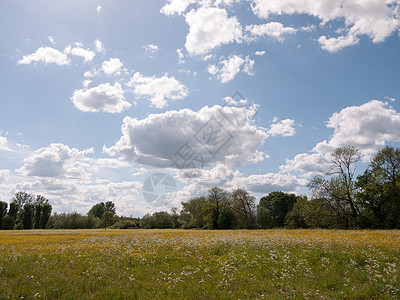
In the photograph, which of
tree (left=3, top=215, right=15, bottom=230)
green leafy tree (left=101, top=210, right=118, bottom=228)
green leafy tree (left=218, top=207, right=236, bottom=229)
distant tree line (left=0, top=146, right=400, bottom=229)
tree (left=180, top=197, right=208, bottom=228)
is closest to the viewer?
distant tree line (left=0, top=146, right=400, bottom=229)

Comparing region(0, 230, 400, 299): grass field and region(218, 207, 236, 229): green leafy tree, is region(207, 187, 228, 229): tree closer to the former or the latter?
region(218, 207, 236, 229): green leafy tree

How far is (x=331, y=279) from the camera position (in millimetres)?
10539

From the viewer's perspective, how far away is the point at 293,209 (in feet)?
234

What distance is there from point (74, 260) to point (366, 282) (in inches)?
583

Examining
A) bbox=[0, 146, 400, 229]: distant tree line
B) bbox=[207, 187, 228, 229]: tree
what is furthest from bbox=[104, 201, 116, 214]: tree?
bbox=[207, 187, 228, 229]: tree

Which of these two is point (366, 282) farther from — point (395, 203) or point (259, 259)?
point (395, 203)

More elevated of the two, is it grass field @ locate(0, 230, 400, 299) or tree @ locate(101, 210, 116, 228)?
grass field @ locate(0, 230, 400, 299)

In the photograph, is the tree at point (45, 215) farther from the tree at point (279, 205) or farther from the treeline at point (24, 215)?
the tree at point (279, 205)

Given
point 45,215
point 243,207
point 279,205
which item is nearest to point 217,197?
point 243,207

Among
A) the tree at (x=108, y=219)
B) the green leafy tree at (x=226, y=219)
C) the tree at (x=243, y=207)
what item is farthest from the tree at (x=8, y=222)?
the tree at (x=243, y=207)

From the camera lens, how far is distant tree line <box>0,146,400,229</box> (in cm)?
4453

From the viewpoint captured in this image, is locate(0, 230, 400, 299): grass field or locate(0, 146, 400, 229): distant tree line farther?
locate(0, 146, 400, 229): distant tree line

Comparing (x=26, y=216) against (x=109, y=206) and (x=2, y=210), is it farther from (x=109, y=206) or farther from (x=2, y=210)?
(x=109, y=206)

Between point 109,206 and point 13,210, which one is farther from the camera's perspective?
point 109,206
